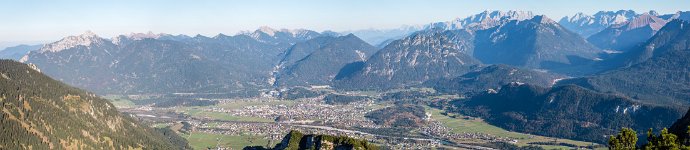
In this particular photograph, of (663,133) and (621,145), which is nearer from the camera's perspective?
(663,133)

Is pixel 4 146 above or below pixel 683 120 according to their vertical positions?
below

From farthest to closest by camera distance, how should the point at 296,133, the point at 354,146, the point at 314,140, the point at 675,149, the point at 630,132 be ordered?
the point at 296,133 < the point at 314,140 < the point at 354,146 < the point at 630,132 < the point at 675,149

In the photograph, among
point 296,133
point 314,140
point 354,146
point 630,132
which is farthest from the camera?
point 296,133

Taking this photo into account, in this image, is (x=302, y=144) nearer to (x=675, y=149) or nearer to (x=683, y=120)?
(x=683, y=120)

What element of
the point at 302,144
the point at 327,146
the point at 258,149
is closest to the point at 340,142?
the point at 327,146

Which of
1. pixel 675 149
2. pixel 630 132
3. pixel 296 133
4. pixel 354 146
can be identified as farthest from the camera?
pixel 296 133

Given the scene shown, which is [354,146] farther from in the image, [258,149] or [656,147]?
[656,147]

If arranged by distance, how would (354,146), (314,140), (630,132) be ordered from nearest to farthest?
(630,132) → (354,146) → (314,140)

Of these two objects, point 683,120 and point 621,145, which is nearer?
point 621,145

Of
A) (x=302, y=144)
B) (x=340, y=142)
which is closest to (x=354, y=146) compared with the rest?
(x=340, y=142)
